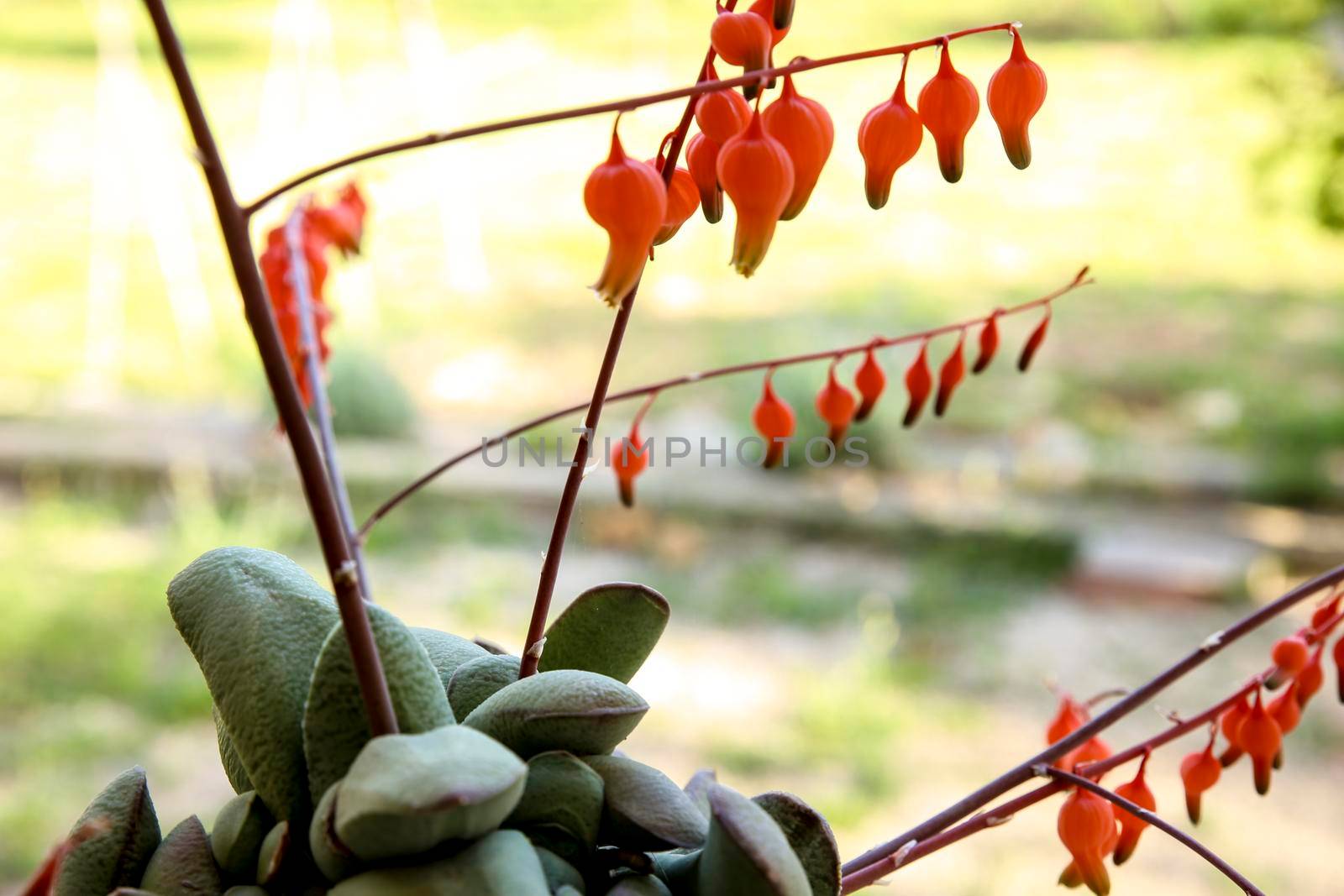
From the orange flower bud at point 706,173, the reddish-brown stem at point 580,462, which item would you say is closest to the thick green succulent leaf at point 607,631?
the reddish-brown stem at point 580,462

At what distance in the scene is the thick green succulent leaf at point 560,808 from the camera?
12.9 inches

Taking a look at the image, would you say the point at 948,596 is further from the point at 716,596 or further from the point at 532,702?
the point at 532,702

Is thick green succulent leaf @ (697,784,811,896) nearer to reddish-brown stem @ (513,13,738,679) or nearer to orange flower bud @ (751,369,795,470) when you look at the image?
reddish-brown stem @ (513,13,738,679)

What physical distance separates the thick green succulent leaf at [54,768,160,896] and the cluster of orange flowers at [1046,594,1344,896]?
10.3 inches

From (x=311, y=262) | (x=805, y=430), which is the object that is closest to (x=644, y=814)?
(x=311, y=262)

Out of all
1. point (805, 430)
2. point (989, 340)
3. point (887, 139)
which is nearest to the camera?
point (887, 139)

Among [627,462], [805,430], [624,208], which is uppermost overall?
[624,208]

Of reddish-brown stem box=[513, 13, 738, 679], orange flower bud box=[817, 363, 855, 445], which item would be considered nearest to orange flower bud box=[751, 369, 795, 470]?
orange flower bud box=[817, 363, 855, 445]

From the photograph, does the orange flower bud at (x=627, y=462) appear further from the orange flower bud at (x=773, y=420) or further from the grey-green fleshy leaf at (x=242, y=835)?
the grey-green fleshy leaf at (x=242, y=835)

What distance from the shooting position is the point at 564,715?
33cm

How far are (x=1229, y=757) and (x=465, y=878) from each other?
305 mm

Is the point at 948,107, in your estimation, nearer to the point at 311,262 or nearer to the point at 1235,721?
the point at 1235,721

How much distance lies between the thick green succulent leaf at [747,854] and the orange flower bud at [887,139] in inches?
6.7

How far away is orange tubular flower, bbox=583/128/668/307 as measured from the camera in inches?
12.9
